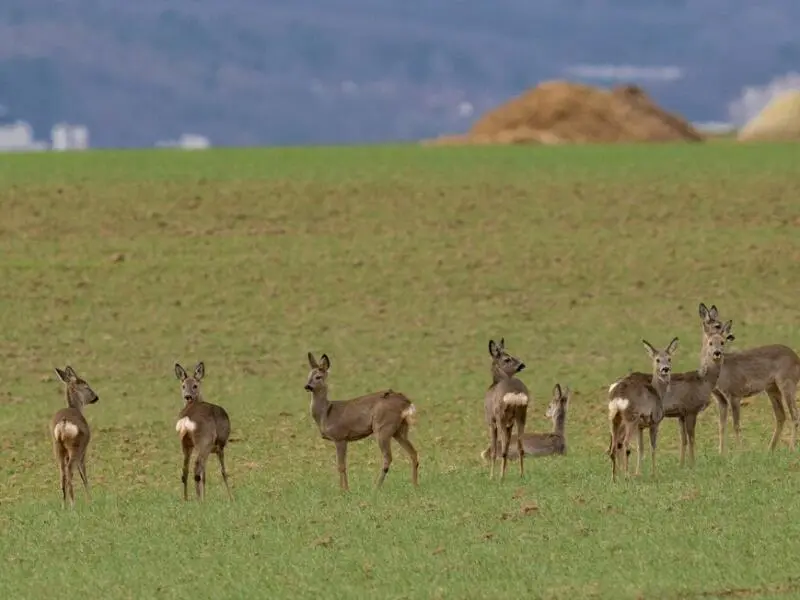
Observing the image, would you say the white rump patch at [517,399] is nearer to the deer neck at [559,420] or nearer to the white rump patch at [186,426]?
the white rump patch at [186,426]

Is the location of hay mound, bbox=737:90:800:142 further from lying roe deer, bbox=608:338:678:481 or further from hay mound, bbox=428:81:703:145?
lying roe deer, bbox=608:338:678:481

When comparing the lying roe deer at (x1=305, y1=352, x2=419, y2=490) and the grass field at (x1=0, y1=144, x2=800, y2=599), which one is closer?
the grass field at (x1=0, y1=144, x2=800, y2=599)

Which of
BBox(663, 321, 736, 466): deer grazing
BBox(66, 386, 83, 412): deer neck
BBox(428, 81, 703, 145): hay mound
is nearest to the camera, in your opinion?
BBox(663, 321, 736, 466): deer grazing

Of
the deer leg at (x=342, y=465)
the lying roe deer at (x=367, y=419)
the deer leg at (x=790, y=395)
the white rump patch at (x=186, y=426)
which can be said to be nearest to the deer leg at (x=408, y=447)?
the lying roe deer at (x=367, y=419)

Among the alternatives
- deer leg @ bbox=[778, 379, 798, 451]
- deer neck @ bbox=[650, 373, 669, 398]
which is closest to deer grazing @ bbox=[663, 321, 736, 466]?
deer neck @ bbox=[650, 373, 669, 398]

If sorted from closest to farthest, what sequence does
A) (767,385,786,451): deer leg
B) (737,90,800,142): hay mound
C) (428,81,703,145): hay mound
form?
(767,385,786,451): deer leg → (428,81,703,145): hay mound → (737,90,800,142): hay mound

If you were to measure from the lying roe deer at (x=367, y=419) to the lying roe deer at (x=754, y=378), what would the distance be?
4.07m

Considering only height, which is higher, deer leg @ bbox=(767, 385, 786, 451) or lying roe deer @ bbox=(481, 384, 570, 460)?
deer leg @ bbox=(767, 385, 786, 451)

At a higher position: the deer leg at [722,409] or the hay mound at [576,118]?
the hay mound at [576,118]

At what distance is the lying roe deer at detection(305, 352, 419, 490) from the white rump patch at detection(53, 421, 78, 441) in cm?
246

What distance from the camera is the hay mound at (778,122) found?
103 m

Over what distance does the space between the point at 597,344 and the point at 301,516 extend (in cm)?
1926

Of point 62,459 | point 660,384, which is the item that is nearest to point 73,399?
point 62,459

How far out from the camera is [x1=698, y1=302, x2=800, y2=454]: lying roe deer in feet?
79.2
